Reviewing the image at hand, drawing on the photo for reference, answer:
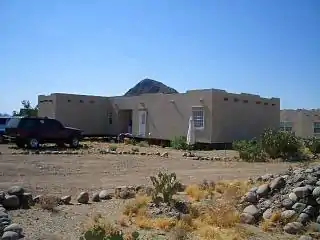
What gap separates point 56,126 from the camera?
26656 mm

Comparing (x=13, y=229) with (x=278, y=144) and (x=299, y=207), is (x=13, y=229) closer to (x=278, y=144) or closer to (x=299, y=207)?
(x=299, y=207)

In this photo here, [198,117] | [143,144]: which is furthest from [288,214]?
[143,144]

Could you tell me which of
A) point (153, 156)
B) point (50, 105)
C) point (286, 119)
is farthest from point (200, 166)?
point (286, 119)

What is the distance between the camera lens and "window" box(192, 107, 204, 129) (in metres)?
28.5

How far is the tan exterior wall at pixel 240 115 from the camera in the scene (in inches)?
1104

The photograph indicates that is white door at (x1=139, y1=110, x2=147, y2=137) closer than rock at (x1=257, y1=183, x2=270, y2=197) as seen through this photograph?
No

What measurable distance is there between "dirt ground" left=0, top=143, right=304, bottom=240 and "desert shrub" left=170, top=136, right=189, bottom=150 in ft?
13.9

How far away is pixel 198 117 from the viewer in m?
28.8

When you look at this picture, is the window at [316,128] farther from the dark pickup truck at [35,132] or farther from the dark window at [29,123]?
the dark window at [29,123]

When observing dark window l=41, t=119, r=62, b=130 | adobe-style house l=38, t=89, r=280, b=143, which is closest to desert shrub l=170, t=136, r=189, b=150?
adobe-style house l=38, t=89, r=280, b=143

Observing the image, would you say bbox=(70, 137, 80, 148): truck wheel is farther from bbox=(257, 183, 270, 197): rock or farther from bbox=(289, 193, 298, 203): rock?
bbox=(289, 193, 298, 203): rock

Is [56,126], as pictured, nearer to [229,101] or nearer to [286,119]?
[229,101]

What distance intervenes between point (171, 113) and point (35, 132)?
995 cm

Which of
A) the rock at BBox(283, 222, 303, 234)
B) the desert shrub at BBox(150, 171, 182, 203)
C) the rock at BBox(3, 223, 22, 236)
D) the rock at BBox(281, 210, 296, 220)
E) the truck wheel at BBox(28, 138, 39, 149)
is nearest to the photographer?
the rock at BBox(3, 223, 22, 236)
